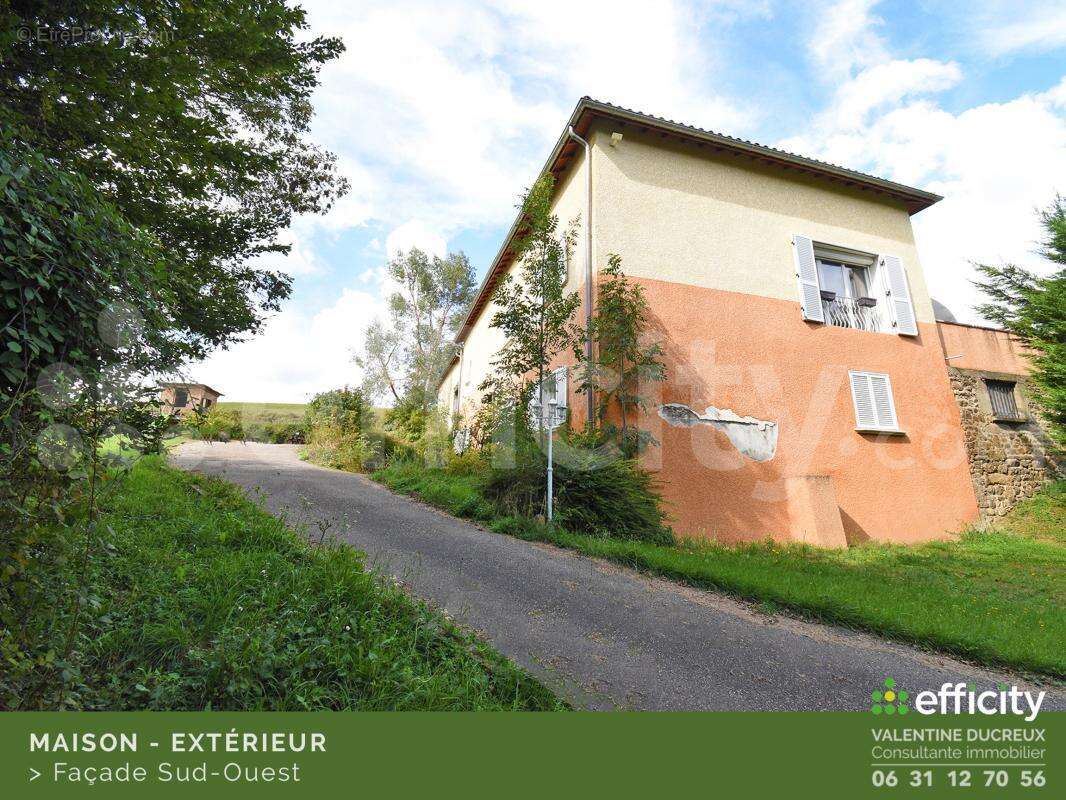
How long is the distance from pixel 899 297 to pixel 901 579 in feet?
21.3

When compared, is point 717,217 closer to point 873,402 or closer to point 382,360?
point 873,402

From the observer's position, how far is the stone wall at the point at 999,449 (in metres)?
9.12

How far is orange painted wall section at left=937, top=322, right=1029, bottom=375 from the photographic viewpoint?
970cm

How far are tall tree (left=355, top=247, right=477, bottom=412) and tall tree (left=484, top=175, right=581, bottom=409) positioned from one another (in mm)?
15183

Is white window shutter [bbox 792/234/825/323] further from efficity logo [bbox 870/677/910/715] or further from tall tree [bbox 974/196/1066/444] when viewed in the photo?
efficity logo [bbox 870/677/910/715]

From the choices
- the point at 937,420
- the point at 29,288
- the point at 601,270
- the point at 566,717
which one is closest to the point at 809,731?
the point at 566,717

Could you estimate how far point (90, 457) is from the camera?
1.67 metres

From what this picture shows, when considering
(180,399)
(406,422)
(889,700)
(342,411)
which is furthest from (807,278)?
(342,411)

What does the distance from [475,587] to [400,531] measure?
1819 millimetres

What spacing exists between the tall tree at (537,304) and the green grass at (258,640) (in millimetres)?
4179

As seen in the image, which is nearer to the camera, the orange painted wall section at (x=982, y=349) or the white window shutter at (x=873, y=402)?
the white window shutter at (x=873, y=402)

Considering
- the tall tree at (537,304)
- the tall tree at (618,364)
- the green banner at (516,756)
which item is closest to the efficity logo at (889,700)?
the green banner at (516,756)

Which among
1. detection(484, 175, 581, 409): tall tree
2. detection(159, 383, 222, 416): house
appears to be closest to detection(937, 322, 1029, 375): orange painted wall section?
detection(484, 175, 581, 409): tall tree

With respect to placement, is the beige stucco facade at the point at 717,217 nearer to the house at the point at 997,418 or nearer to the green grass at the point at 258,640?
the house at the point at 997,418
